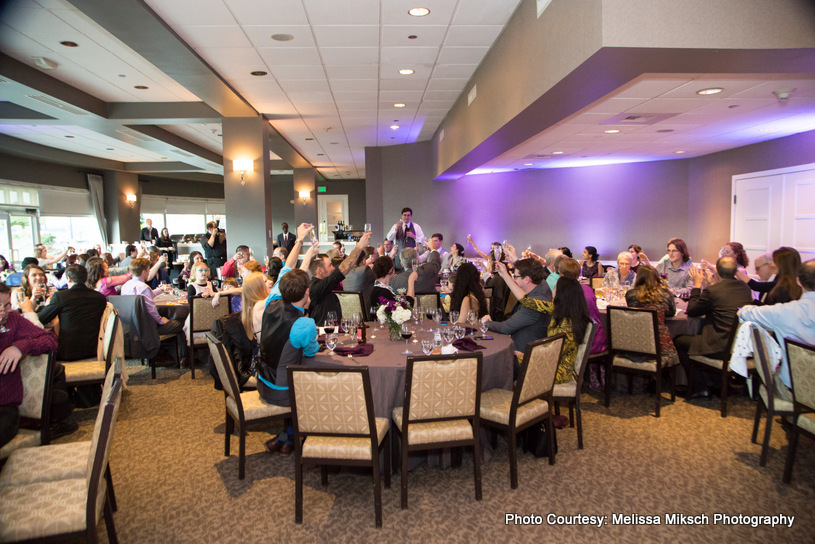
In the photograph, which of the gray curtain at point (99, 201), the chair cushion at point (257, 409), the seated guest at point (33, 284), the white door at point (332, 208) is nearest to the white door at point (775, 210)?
the chair cushion at point (257, 409)

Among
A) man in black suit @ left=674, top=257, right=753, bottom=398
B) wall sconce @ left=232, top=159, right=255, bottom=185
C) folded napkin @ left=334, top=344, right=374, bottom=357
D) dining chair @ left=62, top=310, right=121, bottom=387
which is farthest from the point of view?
wall sconce @ left=232, top=159, right=255, bottom=185

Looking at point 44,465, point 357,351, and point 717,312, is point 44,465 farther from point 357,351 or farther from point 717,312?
point 717,312

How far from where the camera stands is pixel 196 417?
4.62 meters

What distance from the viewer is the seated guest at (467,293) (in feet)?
14.6

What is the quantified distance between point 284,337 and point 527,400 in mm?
1703

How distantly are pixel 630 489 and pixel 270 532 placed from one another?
2315mm

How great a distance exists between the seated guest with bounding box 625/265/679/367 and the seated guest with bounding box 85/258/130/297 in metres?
5.58

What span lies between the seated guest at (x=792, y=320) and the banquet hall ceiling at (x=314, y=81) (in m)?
2.08

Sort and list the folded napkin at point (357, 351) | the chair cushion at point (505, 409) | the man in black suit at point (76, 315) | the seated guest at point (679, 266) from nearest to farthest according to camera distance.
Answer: the chair cushion at point (505, 409)
the folded napkin at point (357, 351)
the man in black suit at point (76, 315)
the seated guest at point (679, 266)

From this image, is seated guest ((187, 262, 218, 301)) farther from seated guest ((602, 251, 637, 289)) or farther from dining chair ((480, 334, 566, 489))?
seated guest ((602, 251, 637, 289))

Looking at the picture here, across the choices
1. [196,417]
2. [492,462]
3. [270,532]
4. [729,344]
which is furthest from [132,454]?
[729,344]

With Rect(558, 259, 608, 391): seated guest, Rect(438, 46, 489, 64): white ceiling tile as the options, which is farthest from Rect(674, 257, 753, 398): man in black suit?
Rect(438, 46, 489, 64): white ceiling tile

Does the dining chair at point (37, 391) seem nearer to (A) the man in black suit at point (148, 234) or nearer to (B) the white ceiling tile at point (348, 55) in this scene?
(B) the white ceiling tile at point (348, 55)

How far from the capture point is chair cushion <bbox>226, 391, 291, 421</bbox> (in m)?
3.40
